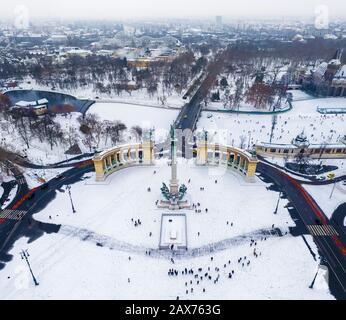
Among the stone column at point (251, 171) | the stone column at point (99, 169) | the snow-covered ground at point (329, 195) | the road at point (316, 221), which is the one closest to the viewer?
the road at point (316, 221)

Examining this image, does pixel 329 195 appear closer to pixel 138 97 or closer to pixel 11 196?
pixel 11 196

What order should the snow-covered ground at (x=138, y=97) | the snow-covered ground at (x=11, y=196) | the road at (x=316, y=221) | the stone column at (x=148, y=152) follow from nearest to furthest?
the road at (x=316, y=221) → the snow-covered ground at (x=11, y=196) → the stone column at (x=148, y=152) → the snow-covered ground at (x=138, y=97)

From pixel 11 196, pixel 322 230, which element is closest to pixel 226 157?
pixel 322 230

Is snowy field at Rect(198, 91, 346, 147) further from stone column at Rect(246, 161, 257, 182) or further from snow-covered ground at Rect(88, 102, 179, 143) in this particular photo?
stone column at Rect(246, 161, 257, 182)

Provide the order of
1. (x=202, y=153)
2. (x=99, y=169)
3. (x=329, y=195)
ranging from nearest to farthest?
1. (x=329, y=195)
2. (x=99, y=169)
3. (x=202, y=153)

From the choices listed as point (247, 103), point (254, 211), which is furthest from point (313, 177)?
point (247, 103)

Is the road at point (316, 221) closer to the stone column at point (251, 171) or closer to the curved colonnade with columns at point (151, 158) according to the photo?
the stone column at point (251, 171)

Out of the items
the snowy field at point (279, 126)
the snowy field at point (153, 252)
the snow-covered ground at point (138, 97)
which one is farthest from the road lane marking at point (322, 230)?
the snow-covered ground at point (138, 97)
